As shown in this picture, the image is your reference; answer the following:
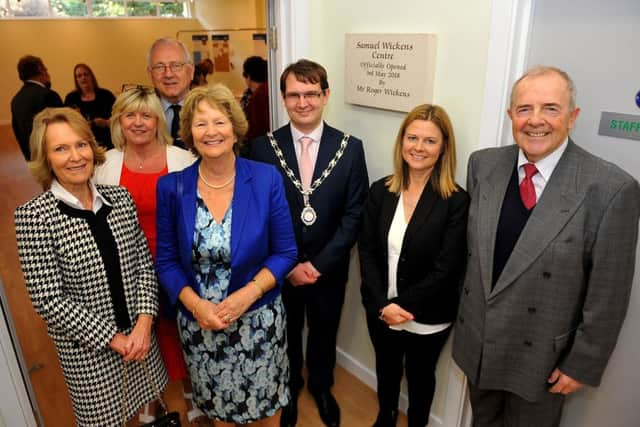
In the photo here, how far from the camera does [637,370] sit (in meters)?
1.64

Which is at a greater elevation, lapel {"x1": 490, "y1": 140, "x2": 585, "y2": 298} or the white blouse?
lapel {"x1": 490, "y1": 140, "x2": 585, "y2": 298}

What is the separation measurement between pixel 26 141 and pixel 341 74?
3.72 meters

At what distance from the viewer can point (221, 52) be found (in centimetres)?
494

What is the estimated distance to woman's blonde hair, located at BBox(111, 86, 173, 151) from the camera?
1.83m

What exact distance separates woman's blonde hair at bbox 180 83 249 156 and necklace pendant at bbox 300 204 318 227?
0.46 metres

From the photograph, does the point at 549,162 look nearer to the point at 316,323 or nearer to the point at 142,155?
the point at 316,323

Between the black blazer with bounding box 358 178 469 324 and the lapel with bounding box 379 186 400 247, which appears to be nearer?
the black blazer with bounding box 358 178 469 324

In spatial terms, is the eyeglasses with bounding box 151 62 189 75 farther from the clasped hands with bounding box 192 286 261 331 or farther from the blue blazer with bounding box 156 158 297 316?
the clasped hands with bounding box 192 286 261 331

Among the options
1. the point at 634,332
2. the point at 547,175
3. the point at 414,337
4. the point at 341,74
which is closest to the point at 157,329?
the point at 414,337

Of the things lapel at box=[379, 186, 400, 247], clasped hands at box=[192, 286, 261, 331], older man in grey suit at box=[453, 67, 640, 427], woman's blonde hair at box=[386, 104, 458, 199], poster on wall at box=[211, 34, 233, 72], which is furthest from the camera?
poster on wall at box=[211, 34, 233, 72]

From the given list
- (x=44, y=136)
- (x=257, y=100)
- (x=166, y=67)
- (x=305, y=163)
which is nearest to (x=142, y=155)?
(x=44, y=136)

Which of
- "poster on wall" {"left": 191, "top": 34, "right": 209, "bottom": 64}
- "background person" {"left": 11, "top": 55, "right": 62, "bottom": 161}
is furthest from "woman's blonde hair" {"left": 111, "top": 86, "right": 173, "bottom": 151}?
"poster on wall" {"left": 191, "top": 34, "right": 209, "bottom": 64}

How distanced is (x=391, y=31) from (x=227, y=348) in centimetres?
150

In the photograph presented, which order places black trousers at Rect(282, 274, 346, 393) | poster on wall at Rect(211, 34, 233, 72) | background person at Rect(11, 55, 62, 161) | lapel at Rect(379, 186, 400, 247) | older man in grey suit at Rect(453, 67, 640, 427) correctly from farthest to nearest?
poster on wall at Rect(211, 34, 233, 72)
background person at Rect(11, 55, 62, 161)
black trousers at Rect(282, 274, 346, 393)
lapel at Rect(379, 186, 400, 247)
older man in grey suit at Rect(453, 67, 640, 427)
